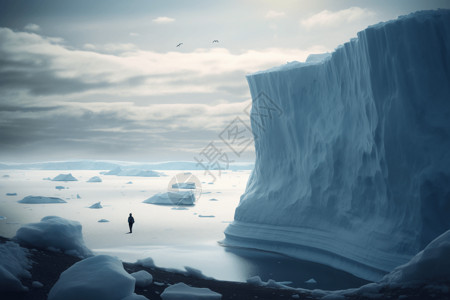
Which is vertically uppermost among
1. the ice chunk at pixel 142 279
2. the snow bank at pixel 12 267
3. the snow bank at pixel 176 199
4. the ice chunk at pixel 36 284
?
the snow bank at pixel 12 267

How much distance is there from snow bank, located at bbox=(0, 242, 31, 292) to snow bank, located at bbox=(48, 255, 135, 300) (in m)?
0.63

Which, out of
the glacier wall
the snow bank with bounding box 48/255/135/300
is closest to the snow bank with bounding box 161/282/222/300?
the snow bank with bounding box 48/255/135/300

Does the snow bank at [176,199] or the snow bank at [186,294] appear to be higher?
the snow bank at [186,294]

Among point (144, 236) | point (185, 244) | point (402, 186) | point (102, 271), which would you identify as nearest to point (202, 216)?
point (144, 236)

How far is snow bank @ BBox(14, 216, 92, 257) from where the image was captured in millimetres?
9117

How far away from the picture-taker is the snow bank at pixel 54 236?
9117 millimetres

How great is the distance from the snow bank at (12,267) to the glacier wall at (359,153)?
27.6 ft

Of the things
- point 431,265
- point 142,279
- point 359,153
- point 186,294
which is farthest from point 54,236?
point 359,153

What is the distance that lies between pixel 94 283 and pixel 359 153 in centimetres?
940

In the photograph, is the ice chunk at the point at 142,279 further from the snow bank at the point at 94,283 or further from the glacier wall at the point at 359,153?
the glacier wall at the point at 359,153

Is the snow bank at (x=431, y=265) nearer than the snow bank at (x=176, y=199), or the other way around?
the snow bank at (x=431, y=265)

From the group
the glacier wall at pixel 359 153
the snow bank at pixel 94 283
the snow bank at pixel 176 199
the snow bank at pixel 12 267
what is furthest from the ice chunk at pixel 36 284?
the snow bank at pixel 176 199

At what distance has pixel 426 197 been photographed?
10.1m

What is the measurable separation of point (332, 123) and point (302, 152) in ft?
6.19
